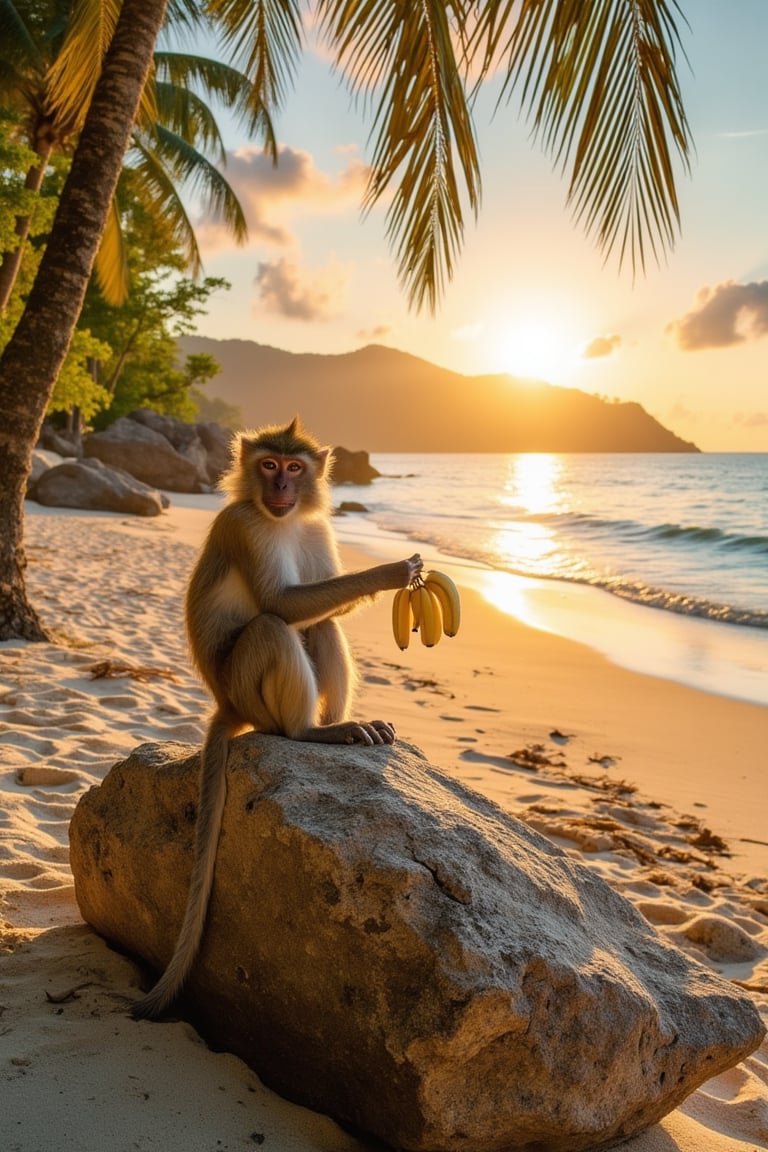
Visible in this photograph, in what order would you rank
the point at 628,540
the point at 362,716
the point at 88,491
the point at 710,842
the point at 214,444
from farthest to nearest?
the point at 214,444 < the point at 628,540 < the point at 88,491 < the point at 362,716 < the point at 710,842

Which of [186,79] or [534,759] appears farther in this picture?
[186,79]

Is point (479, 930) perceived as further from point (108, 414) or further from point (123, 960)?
point (108, 414)

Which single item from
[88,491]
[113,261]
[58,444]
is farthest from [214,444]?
[113,261]

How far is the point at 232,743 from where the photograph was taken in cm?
341

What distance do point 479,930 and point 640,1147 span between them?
1.02 m

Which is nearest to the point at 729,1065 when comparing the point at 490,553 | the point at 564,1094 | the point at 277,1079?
the point at 564,1094

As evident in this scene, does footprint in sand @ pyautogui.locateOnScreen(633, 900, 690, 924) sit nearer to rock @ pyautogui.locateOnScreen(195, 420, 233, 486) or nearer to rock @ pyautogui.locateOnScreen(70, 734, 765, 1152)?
rock @ pyautogui.locateOnScreen(70, 734, 765, 1152)

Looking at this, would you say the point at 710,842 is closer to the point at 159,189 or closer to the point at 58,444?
the point at 159,189

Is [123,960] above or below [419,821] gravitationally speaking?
below

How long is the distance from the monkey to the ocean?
279 inches

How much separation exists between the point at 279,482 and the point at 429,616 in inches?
32.9

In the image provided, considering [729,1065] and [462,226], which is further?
[462,226]

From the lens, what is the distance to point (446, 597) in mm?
3805

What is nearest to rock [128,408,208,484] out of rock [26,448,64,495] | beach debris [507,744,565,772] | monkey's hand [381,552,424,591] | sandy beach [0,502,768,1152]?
rock [26,448,64,495]
